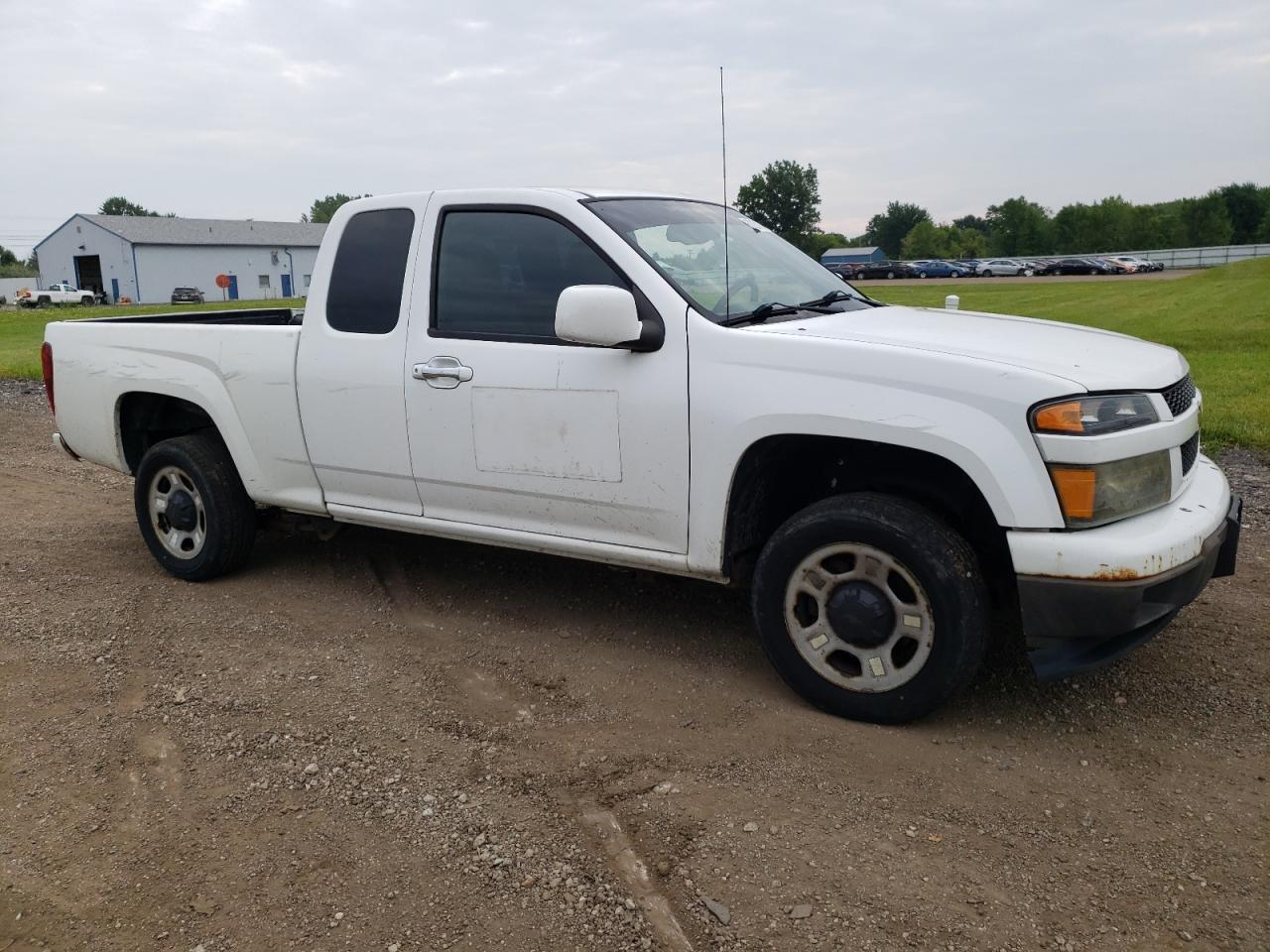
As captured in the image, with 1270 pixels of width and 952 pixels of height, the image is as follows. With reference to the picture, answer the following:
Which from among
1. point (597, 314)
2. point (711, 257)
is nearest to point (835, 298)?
point (711, 257)

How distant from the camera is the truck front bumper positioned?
3.31 meters

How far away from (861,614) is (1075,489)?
0.81 meters

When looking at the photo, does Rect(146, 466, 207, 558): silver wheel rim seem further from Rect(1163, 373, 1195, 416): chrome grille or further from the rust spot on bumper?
Rect(1163, 373, 1195, 416): chrome grille

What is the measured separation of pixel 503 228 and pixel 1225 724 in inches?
130

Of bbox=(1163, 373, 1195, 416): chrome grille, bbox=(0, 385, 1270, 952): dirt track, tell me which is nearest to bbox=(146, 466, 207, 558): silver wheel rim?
bbox=(0, 385, 1270, 952): dirt track

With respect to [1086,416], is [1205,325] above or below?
below

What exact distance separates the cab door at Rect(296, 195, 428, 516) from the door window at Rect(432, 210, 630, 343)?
0.20 meters

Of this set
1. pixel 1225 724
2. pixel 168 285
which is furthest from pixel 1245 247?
pixel 1225 724

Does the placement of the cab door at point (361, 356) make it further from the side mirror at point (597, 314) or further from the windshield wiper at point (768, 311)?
the windshield wiper at point (768, 311)

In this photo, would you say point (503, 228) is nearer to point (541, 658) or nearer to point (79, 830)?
point (541, 658)

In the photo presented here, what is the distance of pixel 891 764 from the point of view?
3523 mm

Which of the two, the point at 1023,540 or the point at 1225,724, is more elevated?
the point at 1023,540

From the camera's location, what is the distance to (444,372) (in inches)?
176

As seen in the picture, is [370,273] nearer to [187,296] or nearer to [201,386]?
[201,386]
